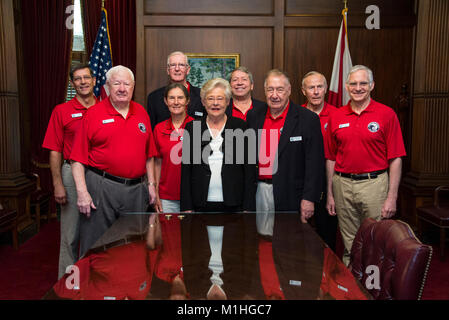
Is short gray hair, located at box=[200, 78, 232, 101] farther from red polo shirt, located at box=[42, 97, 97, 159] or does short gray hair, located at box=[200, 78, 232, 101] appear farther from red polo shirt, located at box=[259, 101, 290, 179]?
red polo shirt, located at box=[42, 97, 97, 159]

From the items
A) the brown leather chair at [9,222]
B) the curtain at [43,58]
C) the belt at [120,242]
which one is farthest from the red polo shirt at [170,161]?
the curtain at [43,58]

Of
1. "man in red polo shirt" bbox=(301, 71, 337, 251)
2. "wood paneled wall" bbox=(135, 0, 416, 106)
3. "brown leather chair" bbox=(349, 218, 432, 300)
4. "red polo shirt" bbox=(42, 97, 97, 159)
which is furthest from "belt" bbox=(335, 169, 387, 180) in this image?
"wood paneled wall" bbox=(135, 0, 416, 106)

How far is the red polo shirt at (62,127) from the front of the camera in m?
3.35

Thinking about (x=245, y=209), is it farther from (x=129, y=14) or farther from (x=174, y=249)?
(x=129, y=14)

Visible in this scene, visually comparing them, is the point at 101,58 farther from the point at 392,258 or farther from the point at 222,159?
the point at 392,258

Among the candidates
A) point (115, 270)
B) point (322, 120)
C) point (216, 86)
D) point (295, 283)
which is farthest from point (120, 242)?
point (322, 120)

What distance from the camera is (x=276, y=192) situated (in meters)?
3.05

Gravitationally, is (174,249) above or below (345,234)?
above

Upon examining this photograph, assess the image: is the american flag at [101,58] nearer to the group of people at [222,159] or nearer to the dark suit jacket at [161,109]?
the dark suit jacket at [161,109]

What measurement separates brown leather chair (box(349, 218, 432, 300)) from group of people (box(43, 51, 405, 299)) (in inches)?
22.1

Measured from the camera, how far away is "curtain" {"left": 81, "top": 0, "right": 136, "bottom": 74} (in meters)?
5.99

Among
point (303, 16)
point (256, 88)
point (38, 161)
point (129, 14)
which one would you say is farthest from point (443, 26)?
point (38, 161)

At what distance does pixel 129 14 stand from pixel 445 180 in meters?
4.62

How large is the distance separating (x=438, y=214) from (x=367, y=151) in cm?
185
